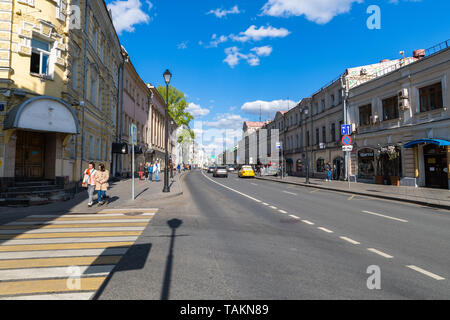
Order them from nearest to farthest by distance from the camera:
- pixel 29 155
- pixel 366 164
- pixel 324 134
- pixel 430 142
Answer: pixel 29 155, pixel 430 142, pixel 366 164, pixel 324 134

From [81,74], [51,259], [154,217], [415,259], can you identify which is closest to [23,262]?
[51,259]

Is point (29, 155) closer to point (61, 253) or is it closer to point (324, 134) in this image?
point (61, 253)

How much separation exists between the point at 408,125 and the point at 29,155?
2529 cm

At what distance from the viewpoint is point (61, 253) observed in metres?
4.73

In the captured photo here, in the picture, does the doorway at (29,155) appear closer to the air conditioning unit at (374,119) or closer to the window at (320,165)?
the air conditioning unit at (374,119)

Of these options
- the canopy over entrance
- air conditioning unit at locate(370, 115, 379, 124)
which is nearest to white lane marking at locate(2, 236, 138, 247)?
the canopy over entrance

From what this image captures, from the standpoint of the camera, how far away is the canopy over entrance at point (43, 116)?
10406mm

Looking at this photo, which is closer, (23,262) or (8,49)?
(23,262)

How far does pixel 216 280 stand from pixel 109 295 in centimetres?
138

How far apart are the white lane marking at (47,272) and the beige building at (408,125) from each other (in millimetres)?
20866

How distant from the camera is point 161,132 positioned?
2101 inches

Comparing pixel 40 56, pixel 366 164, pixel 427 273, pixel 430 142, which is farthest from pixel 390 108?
pixel 40 56
